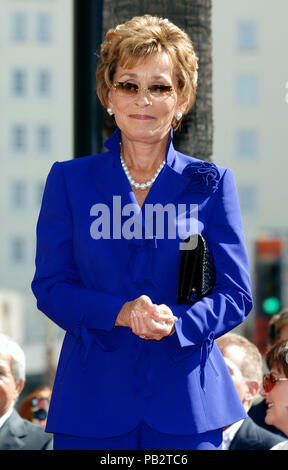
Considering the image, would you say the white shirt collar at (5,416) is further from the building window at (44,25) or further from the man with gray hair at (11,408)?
the building window at (44,25)

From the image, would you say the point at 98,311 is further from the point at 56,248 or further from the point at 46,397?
the point at 46,397

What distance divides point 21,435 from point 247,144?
5669 centimetres

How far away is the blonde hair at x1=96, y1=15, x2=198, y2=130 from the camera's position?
339 centimetres

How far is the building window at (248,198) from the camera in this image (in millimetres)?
60906

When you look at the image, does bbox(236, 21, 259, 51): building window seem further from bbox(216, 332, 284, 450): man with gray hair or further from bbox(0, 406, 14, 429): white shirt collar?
bbox(0, 406, 14, 429): white shirt collar

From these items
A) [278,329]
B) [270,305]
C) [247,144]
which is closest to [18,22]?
[247,144]

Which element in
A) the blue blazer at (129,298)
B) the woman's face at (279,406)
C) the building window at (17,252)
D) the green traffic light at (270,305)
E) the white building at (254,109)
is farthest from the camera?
the building window at (17,252)

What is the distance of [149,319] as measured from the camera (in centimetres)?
310

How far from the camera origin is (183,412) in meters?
3.20

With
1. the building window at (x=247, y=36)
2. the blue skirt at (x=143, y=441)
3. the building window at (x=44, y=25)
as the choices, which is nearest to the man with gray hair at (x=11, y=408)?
the blue skirt at (x=143, y=441)

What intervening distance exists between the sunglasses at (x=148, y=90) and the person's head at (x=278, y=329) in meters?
3.17

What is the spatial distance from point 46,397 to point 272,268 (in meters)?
28.5

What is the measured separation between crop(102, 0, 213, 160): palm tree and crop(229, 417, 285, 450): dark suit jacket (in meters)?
1.52

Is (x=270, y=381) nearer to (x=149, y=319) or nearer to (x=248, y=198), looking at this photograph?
(x=149, y=319)
